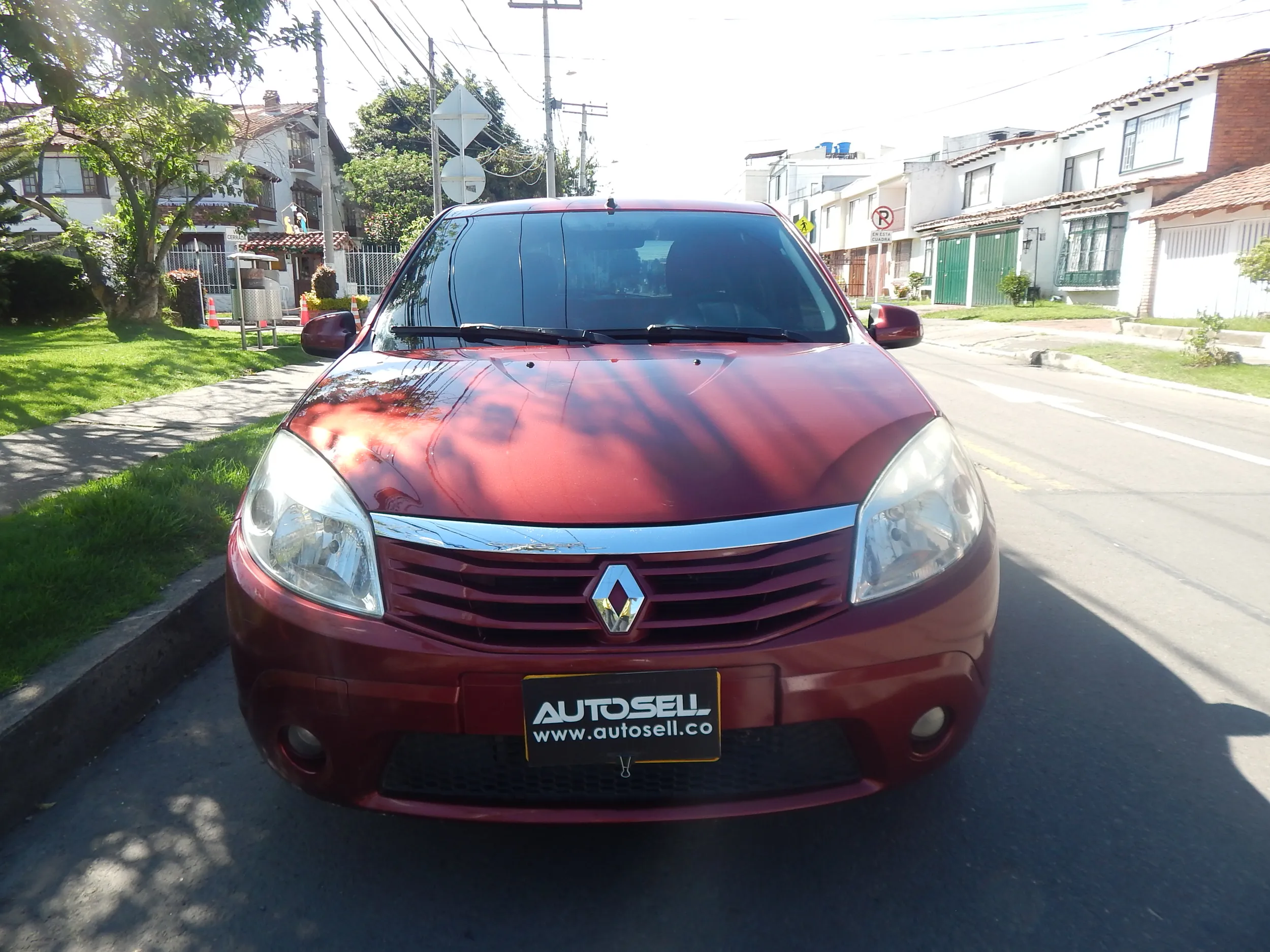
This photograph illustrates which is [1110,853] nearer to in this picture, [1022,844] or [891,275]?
[1022,844]

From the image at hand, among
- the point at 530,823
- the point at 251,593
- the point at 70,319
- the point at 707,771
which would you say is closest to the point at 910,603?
the point at 707,771

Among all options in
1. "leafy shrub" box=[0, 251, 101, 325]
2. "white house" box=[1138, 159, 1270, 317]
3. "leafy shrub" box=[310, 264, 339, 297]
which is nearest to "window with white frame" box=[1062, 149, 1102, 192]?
"white house" box=[1138, 159, 1270, 317]

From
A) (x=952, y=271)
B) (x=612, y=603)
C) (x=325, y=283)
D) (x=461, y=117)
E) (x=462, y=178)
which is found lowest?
(x=612, y=603)

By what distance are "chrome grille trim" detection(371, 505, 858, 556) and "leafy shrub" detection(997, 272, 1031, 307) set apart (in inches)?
1149

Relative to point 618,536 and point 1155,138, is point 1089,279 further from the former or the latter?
point 618,536

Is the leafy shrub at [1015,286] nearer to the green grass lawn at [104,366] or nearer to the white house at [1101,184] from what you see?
the white house at [1101,184]

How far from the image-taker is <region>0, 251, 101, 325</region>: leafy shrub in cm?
1842

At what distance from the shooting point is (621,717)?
71.8 inches

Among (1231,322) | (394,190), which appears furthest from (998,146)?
(394,190)

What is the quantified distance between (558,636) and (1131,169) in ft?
99.5

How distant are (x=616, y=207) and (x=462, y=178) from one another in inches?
346

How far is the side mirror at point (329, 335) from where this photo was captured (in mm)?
3416

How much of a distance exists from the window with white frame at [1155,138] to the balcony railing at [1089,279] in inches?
116

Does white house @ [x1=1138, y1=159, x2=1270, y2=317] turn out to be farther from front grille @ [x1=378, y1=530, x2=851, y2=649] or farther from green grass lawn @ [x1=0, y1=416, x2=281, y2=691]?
front grille @ [x1=378, y1=530, x2=851, y2=649]
